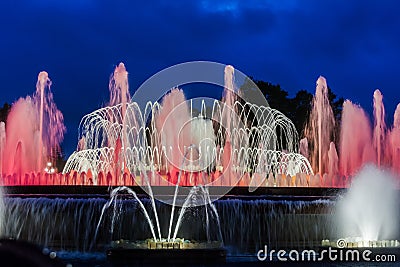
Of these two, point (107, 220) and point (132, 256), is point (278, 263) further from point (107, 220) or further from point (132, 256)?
point (107, 220)

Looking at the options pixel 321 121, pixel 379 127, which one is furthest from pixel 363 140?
pixel 321 121

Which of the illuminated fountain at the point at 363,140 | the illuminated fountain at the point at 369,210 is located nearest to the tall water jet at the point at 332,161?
the illuminated fountain at the point at 363,140

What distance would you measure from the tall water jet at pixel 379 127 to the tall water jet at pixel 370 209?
11721 mm

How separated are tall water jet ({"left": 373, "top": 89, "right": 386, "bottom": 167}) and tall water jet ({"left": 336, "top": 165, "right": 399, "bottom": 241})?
11.7 meters

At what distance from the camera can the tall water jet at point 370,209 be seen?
14.0 m

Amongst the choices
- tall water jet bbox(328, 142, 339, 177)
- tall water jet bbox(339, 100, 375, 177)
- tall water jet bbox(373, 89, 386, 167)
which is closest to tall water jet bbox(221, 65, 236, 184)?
tall water jet bbox(328, 142, 339, 177)

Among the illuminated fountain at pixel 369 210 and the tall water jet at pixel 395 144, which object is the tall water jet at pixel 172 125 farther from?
the illuminated fountain at pixel 369 210

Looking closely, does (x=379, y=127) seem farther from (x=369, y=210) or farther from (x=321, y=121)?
(x=369, y=210)

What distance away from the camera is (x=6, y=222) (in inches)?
554

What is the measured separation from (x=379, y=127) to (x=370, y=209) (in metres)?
12.8

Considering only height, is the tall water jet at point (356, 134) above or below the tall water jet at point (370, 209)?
above

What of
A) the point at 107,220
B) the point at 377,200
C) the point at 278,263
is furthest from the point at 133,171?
the point at 278,263

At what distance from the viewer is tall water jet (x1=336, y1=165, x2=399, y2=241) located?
14.0 meters

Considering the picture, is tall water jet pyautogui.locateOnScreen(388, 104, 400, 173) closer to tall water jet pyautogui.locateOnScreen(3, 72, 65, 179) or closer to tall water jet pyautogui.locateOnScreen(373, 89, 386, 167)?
tall water jet pyautogui.locateOnScreen(373, 89, 386, 167)
